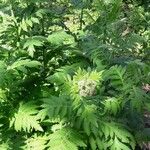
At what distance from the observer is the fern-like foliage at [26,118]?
386 cm

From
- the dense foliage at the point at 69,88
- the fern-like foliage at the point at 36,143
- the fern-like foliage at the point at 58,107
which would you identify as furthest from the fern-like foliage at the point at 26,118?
the fern-like foliage at the point at 58,107

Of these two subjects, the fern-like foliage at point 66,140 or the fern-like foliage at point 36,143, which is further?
the fern-like foliage at point 36,143

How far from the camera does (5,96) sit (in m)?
3.88

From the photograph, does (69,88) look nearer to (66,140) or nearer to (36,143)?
(66,140)

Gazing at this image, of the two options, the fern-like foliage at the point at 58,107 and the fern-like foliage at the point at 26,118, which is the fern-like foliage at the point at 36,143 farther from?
the fern-like foliage at the point at 58,107

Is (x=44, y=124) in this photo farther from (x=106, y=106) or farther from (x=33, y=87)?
(x=106, y=106)

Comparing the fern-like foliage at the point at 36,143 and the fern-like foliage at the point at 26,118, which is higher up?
the fern-like foliage at the point at 26,118

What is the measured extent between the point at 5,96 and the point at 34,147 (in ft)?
1.90

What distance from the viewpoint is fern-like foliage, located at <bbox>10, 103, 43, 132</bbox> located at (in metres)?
3.86

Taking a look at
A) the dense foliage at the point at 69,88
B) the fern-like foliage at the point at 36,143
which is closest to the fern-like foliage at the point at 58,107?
the dense foliage at the point at 69,88

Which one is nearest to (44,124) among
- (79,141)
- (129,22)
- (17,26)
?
(79,141)

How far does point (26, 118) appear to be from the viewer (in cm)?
392

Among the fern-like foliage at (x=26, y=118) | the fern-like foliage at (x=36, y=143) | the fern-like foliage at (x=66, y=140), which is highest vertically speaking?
the fern-like foliage at (x=26, y=118)

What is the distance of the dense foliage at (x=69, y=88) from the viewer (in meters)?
3.54
